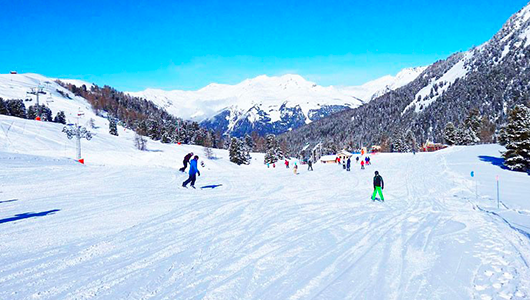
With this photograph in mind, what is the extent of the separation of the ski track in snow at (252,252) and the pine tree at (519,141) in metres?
27.2

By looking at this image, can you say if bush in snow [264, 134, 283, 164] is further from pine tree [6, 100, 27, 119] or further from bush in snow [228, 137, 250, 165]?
pine tree [6, 100, 27, 119]

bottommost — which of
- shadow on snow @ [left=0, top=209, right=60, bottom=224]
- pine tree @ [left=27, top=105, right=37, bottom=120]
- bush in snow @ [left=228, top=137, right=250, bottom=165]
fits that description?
bush in snow @ [left=228, top=137, right=250, bottom=165]

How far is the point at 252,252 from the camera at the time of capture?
676cm

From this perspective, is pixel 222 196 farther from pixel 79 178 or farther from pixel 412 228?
pixel 79 178

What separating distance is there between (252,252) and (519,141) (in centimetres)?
3721

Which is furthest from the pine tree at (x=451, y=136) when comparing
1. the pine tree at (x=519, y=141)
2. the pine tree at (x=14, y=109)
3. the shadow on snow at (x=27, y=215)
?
the pine tree at (x=14, y=109)

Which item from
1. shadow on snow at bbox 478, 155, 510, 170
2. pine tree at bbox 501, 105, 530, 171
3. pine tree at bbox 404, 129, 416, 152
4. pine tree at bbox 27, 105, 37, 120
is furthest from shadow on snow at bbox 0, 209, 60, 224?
pine tree at bbox 27, 105, 37, 120

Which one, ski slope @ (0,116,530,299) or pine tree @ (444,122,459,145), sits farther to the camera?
pine tree @ (444,122,459,145)

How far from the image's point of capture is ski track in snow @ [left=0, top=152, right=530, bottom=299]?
4949 mm

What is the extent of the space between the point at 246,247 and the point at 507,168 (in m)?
37.9

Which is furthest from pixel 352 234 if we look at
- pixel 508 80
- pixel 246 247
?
pixel 508 80

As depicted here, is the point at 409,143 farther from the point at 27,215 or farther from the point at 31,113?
the point at 31,113

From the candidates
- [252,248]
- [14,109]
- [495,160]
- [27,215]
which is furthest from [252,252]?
[14,109]

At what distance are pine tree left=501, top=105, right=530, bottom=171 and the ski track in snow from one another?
2721 cm
